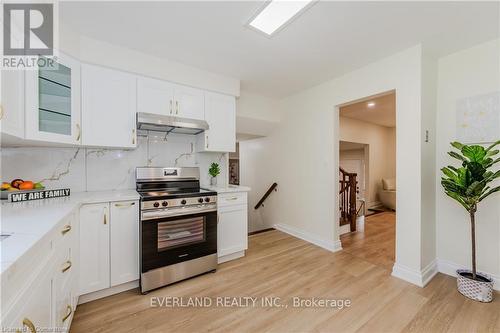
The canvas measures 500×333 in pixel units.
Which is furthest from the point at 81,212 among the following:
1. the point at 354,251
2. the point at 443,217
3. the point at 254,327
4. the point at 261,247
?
the point at 443,217

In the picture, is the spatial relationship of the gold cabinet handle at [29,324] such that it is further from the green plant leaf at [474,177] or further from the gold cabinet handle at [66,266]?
the green plant leaf at [474,177]

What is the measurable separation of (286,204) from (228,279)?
77.3 inches

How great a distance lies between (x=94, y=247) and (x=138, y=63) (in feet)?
6.43

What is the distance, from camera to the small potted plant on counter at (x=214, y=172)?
3057 mm

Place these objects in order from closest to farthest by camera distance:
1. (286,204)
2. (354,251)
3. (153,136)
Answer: (153,136)
(354,251)
(286,204)

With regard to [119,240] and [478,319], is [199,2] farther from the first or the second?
[478,319]

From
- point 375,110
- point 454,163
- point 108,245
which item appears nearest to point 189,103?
point 108,245

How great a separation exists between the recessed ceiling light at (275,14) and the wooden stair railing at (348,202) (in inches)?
113

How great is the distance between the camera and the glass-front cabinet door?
166 cm

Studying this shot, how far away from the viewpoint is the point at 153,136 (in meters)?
2.78

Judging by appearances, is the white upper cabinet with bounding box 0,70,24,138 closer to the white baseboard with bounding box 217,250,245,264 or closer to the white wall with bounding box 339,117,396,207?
the white baseboard with bounding box 217,250,245,264

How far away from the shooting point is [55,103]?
191 centimetres

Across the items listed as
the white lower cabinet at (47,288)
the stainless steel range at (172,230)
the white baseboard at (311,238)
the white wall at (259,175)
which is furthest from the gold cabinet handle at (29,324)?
the white wall at (259,175)

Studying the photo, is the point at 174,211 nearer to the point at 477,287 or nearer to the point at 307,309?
the point at 307,309
